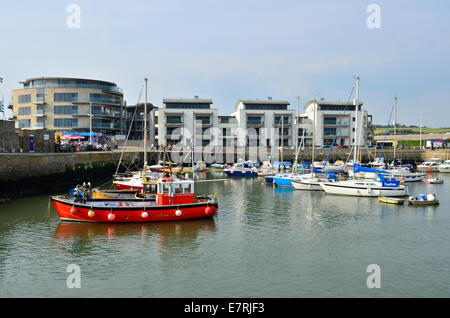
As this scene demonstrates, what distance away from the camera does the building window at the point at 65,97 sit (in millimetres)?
92500

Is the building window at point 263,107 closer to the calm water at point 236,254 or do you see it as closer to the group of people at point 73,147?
the group of people at point 73,147

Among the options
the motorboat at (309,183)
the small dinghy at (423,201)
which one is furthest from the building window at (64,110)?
the small dinghy at (423,201)

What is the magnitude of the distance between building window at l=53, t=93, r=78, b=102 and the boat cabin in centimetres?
7192

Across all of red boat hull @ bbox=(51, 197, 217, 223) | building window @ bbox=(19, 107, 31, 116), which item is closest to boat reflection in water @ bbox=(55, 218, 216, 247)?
red boat hull @ bbox=(51, 197, 217, 223)

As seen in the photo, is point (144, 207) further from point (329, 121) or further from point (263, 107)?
point (329, 121)

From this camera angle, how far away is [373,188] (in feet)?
142

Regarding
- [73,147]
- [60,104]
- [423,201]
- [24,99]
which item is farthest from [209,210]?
[24,99]

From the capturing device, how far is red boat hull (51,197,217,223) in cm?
2866

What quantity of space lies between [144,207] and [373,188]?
1057 inches

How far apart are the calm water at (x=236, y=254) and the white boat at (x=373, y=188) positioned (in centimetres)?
731

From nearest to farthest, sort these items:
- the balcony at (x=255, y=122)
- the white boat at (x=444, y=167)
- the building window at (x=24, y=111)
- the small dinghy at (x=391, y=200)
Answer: the small dinghy at (x=391, y=200)
the white boat at (x=444, y=167)
the building window at (x=24, y=111)
the balcony at (x=255, y=122)

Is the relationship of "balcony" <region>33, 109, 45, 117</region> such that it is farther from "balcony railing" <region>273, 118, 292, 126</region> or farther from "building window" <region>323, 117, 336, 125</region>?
"building window" <region>323, 117, 336, 125</region>

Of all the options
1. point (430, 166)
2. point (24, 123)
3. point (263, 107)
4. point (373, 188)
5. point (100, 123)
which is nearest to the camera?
point (373, 188)

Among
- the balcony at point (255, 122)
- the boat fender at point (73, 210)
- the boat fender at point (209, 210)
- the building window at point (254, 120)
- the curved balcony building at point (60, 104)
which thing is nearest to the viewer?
the boat fender at point (73, 210)
